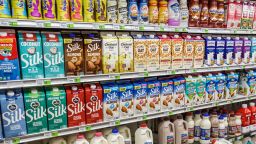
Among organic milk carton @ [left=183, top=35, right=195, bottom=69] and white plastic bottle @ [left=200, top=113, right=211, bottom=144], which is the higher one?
organic milk carton @ [left=183, top=35, right=195, bottom=69]

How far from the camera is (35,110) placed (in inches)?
68.0

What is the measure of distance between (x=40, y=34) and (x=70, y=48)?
9.5 inches

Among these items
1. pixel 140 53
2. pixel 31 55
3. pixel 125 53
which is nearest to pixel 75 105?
pixel 31 55

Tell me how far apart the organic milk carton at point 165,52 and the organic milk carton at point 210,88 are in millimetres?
603

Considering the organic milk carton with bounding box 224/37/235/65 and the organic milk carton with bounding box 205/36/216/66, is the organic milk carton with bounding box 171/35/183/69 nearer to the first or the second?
the organic milk carton with bounding box 205/36/216/66

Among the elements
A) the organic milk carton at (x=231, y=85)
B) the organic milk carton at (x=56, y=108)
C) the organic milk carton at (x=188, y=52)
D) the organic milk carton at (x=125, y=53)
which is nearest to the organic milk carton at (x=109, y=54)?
the organic milk carton at (x=125, y=53)

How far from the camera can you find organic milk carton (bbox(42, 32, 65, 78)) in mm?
1718

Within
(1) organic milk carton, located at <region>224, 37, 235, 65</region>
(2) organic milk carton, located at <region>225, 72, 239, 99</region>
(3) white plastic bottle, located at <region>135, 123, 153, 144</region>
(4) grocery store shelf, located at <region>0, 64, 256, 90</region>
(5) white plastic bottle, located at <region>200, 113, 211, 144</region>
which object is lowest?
(5) white plastic bottle, located at <region>200, 113, 211, 144</region>

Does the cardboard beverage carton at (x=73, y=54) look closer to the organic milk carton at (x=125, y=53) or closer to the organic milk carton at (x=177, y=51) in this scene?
the organic milk carton at (x=125, y=53)

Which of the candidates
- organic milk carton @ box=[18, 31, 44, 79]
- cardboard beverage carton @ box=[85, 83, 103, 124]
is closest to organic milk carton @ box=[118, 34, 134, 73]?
cardboard beverage carton @ box=[85, 83, 103, 124]

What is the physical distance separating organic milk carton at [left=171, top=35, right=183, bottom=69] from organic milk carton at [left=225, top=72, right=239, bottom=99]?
2.67 ft

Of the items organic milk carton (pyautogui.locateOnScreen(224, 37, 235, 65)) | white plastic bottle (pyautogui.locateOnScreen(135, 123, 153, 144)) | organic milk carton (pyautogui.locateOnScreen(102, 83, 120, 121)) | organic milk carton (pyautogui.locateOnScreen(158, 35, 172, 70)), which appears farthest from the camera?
organic milk carton (pyautogui.locateOnScreen(224, 37, 235, 65))

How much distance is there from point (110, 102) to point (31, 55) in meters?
0.76

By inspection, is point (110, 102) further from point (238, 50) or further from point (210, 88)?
point (238, 50)
